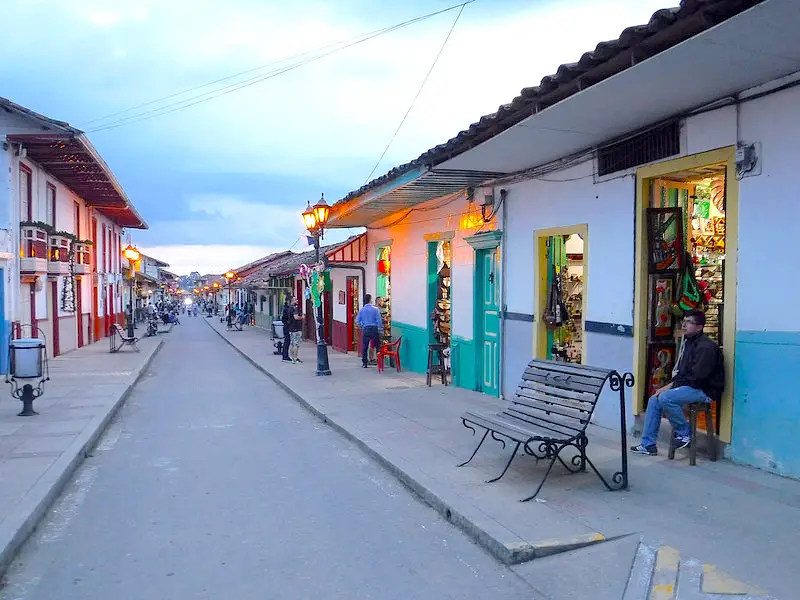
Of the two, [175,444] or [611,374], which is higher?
[611,374]

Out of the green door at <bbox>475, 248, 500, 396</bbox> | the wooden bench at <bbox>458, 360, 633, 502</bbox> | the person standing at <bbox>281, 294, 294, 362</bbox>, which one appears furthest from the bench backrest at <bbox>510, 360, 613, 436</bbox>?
the person standing at <bbox>281, 294, 294, 362</bbox>

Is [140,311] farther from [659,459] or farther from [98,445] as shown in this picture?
[659,459]

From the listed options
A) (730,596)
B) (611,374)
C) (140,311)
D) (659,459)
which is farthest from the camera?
(140,311)

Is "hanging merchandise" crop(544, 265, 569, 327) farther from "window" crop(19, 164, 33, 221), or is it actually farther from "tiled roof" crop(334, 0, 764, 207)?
"window" crop(19, 164, 33, 221)

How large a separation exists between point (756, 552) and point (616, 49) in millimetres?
3717

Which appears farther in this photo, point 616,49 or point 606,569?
point 616,49

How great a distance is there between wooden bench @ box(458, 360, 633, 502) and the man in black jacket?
0.58 metres

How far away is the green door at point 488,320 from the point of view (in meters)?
10.9

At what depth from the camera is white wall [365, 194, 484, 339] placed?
11.8m

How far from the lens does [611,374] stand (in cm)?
553

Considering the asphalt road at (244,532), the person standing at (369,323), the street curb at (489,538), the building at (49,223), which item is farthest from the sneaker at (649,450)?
the building at (49,223)

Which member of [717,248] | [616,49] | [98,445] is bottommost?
[98,445]

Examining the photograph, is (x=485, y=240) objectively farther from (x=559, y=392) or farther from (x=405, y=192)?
(x=559, y=392)

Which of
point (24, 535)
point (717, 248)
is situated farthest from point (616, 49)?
point (24, 535)
